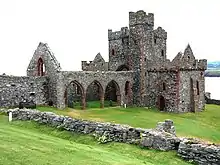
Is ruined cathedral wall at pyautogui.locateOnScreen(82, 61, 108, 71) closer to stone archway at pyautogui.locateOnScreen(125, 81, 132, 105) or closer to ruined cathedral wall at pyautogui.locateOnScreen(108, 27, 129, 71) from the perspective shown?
ruined cathedral wall at pyautogui.locateOnScreen(108, 27, 129, 71)

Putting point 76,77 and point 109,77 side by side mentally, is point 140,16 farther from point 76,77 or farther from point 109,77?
point 76,77

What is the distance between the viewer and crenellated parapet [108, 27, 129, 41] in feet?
198

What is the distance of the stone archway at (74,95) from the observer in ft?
167

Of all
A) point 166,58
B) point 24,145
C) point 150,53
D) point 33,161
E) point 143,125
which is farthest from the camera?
point 166,58

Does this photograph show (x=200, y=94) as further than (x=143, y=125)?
Yes

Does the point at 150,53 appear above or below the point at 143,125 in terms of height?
above

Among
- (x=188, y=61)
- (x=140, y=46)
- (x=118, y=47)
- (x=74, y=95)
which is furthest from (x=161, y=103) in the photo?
(x=74, y=95)

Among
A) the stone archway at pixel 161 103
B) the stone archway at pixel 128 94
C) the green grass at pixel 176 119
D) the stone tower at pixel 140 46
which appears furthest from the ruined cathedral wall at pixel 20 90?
the stone archway at pixel 161 103

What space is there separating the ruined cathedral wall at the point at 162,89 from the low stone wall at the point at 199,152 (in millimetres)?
34395

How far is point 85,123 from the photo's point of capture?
24.9 m

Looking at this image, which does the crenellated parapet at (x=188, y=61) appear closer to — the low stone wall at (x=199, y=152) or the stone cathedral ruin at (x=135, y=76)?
the stone cathedral ruin at (x=135, y=76)

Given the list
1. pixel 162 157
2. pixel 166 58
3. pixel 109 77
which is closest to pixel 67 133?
pixel 162 157

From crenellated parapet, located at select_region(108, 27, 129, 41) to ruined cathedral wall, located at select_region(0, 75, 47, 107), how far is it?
16642 millimetres

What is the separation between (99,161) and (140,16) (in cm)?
4291
